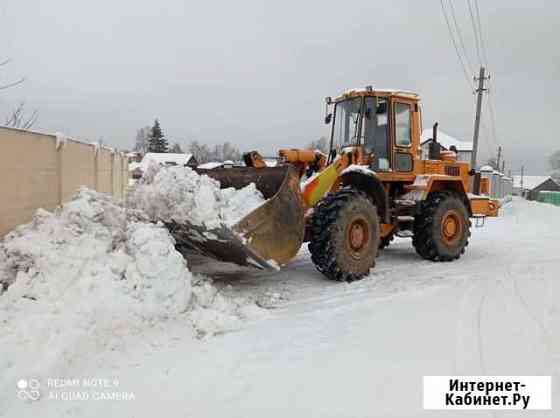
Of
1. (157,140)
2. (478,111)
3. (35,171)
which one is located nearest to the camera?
(35,171)

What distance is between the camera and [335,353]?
3844 millimetres

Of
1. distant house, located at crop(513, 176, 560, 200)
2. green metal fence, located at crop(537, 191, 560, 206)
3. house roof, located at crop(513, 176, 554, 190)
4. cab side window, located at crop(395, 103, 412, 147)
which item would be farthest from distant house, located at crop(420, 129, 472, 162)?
house roof, located at crop(513, 176, 554, 190)

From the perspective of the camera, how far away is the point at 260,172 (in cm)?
590

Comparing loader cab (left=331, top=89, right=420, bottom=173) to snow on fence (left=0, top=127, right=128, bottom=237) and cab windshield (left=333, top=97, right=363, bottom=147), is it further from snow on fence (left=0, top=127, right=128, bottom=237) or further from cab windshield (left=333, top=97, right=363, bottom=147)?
snow on fence (left=0, top=127, right=128, bottom=237)

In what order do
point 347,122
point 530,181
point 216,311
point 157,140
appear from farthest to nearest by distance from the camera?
1. point 530,181
2. point 157,140
3. point 347,122
4. point 216,311

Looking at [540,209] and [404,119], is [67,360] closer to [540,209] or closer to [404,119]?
[404,119]

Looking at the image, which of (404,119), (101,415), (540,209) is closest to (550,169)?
(540,209)

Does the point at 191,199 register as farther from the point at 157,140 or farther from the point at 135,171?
the point at 157,140

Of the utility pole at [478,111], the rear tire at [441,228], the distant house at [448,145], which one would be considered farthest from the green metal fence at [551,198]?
the rear tire at [441,228]

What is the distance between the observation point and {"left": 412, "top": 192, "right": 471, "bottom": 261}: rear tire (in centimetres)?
771

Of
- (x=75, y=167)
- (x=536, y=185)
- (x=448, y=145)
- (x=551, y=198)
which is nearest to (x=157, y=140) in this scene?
(x=448, y=145)

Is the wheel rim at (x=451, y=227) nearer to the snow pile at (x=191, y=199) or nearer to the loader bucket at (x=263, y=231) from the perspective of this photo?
the loader bucket at (x=263, y=231)

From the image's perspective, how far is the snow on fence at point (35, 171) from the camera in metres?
4.86

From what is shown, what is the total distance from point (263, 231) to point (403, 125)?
3.57 meters
